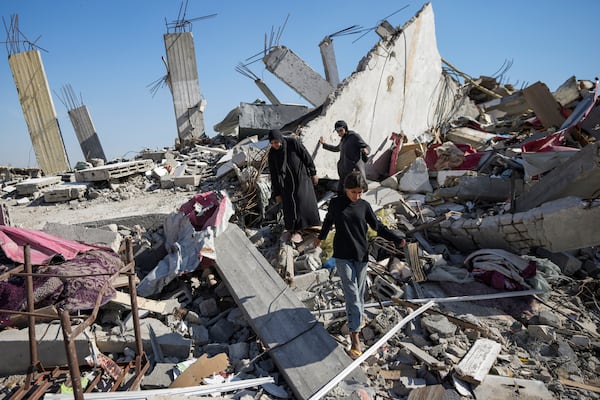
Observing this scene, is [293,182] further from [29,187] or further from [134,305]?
[29,187]

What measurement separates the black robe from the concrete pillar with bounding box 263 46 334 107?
6412 mm

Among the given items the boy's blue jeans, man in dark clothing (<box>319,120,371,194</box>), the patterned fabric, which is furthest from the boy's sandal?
man in dark clothing (<box>319,120,371,194</box>)

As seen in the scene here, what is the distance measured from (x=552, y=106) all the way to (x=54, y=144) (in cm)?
1442

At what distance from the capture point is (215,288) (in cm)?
451

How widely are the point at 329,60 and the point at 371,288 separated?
9.38m

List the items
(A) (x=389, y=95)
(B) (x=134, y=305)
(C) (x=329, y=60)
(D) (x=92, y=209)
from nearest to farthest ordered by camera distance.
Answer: (B) (x=134, y=305) → (D) (x=92, y=209) → (A) (x=389, y=95) → (C) (x=329, y=60)

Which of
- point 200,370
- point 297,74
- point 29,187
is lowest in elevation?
point 200,370

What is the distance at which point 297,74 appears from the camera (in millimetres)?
11062

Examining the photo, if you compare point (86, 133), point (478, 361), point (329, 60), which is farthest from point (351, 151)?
point (86, 133)

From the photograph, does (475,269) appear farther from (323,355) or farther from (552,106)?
(552,106)

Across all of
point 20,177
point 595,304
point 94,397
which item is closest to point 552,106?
point 595,304

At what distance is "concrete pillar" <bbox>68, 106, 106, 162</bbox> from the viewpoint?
12.4 m

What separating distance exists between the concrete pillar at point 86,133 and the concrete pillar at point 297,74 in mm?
6403

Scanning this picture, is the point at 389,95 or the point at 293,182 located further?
the point at 389,95
